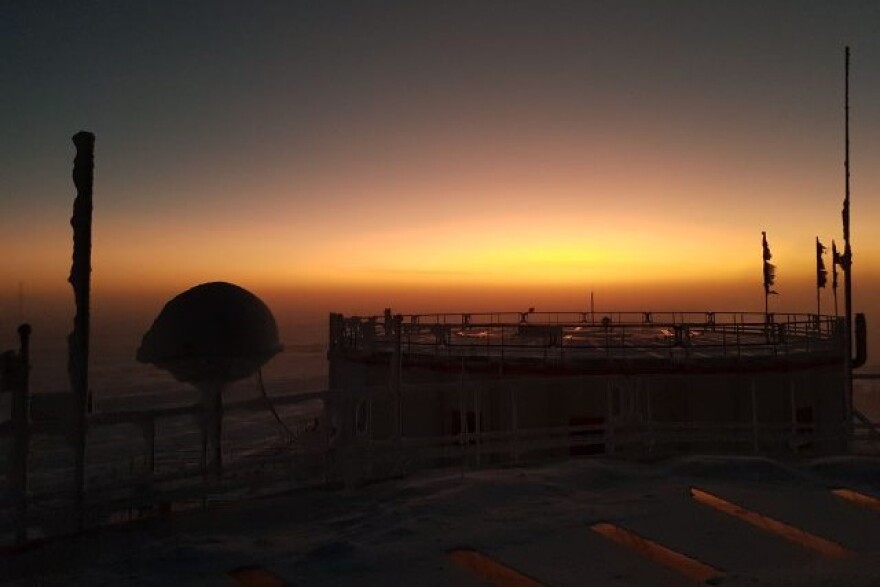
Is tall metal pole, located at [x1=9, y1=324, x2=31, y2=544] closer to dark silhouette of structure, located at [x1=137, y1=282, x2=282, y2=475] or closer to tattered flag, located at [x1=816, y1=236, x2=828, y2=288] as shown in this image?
dark silhouette of structure, located at [x1=137, y1=282, x2=282, y2=475]

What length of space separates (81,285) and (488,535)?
5219 millimetres

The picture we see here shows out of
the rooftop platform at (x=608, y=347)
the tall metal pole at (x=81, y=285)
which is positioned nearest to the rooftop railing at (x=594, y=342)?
the rooftop platform at (x=608, y=347)

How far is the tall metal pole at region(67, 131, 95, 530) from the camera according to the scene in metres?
7.62

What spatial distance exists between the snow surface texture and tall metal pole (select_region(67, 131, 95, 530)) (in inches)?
39.3

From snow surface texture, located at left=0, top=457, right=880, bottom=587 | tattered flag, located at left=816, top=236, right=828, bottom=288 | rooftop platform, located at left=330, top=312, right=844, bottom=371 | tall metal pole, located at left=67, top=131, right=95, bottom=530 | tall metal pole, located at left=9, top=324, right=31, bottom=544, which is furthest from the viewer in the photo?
tattered flag, located at left=816, top=236, right=828, bottom=288

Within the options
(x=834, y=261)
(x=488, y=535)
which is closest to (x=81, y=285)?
(x=488, y=535)

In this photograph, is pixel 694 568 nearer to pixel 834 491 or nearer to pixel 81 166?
pixel 834 491

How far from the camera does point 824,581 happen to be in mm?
6191

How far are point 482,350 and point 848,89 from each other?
16.8 m

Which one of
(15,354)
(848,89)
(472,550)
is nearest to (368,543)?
Result: (472,550)

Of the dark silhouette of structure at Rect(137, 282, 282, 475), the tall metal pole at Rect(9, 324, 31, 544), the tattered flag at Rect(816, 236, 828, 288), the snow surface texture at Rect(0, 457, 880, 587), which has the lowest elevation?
the snow surface texture at Rect(0, 457, 880, 587)

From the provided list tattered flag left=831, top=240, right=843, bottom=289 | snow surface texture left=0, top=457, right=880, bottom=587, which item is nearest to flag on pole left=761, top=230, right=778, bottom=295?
tattered flag left=831, top=240, right=843, bottom=289

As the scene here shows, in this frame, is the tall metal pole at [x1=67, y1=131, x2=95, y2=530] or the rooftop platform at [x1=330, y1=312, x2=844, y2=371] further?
the rooftop platform at [x1=330, y1=312, x2=844, y2=371]

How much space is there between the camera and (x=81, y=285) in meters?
7.69
